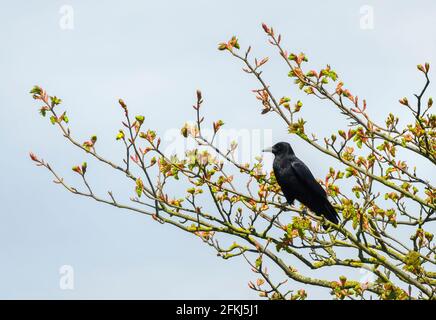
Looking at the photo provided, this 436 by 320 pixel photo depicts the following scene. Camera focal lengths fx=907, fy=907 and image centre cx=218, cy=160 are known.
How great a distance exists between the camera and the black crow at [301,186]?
12484mm

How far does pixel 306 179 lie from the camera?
12.9 meters

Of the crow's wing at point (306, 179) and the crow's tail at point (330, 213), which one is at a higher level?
the crow's wing at point (306, 179)

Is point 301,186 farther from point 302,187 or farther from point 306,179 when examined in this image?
point 306,179

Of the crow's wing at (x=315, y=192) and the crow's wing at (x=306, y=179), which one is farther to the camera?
the crow's wing at (x=306, y=179)

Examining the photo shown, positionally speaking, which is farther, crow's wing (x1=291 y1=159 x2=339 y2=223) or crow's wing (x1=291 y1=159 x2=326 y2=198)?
crow's wing (x1=291 y1=159 x2=326 y2=198)

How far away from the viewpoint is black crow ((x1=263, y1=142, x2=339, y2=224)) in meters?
12.5

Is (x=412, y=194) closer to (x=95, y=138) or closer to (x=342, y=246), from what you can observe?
(x=342, y=246)

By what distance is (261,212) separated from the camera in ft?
35.0

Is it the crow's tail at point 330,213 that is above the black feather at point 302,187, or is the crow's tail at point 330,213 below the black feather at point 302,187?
below

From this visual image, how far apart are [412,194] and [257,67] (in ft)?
8.43

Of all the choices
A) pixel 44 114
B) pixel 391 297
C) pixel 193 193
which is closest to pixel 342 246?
pixel 391 297

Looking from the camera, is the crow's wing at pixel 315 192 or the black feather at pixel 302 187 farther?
the black feather at pixel 302 187
